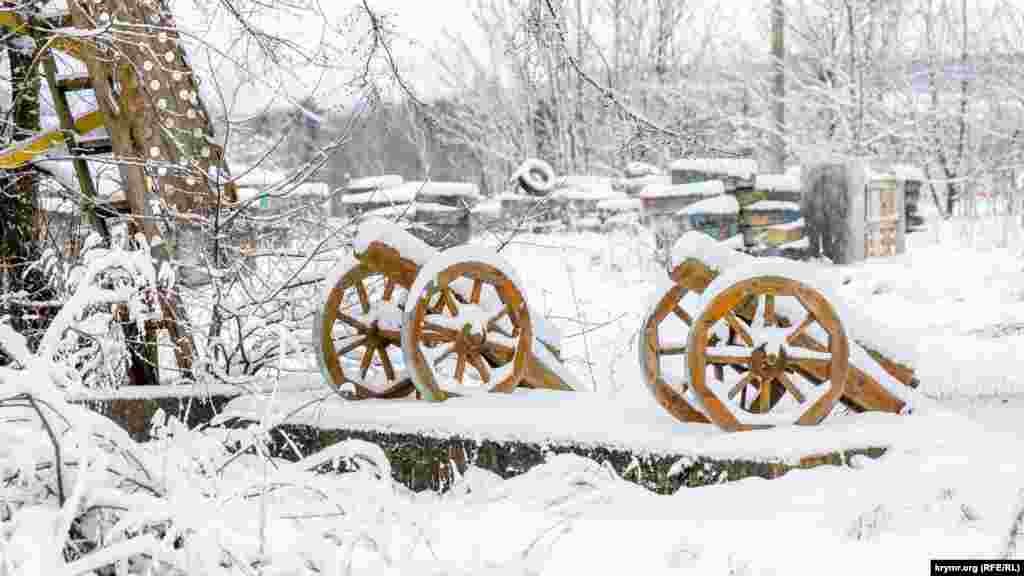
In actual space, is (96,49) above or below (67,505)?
above

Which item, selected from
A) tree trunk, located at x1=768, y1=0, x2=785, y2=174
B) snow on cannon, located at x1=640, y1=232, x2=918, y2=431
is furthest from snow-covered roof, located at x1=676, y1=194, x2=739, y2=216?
snow on cannon, located at x1=640, y1=232, x2=918, y2=431

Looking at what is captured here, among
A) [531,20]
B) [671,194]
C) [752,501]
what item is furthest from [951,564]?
[671,194]

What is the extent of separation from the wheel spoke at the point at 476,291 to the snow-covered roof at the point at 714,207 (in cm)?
711

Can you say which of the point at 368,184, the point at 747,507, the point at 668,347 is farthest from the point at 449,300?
the point at 368,184

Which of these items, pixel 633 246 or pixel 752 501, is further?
pixel 633 246

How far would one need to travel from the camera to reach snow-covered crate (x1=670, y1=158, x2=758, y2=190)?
11.6 m

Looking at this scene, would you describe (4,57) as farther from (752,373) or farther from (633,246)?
(633,246)

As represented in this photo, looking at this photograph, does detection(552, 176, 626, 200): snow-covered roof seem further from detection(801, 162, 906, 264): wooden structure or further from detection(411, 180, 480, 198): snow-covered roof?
detection(801, 162, 906, 264): wooden structure

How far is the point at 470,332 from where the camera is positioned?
4402mm

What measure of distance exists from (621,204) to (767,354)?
1166 cm

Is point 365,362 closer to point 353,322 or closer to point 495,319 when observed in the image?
point 353,322

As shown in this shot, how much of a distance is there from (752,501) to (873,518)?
0.41 meters

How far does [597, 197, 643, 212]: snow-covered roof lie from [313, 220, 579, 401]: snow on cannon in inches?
414

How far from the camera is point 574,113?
823 inches
